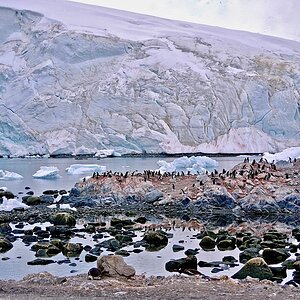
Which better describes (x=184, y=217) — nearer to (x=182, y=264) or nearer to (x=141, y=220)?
(x=141, y=220)

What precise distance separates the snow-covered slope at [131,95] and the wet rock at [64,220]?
2240cm

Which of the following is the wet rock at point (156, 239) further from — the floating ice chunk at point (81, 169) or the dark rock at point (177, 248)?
the floating ice chunk at point (81, 169)

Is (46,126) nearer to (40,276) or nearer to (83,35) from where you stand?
(83,35)

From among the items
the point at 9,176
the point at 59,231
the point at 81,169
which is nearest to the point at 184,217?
the point at 59,231

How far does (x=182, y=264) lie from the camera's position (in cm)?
954

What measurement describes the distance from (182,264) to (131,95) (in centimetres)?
2937

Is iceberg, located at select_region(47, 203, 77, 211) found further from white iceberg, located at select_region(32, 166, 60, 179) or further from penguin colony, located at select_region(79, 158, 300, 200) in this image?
white iceberg, located at select_region(32, 166, 60, 179)

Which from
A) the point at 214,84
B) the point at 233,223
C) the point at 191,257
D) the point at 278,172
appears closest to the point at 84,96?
the point at 214,84

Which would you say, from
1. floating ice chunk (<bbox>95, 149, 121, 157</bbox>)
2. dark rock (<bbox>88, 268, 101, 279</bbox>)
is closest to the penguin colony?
dark rock (<bbox>88, 268, 101, 279</bbox>)

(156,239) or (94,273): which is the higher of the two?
(94,273)

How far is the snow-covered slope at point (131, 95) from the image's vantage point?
37.2m

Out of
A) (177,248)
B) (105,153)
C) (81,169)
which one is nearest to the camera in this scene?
(177,248)

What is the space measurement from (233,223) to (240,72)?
27.8m

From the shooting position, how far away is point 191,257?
379 inches
